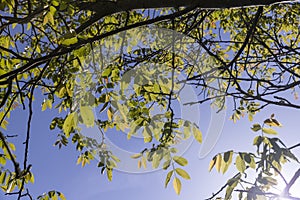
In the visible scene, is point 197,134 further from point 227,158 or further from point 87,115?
point 87,115

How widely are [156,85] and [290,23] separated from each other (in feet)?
9.70

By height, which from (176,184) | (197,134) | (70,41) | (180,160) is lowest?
(176,184)

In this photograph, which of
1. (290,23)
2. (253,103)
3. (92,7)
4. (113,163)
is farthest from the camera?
(290,23)

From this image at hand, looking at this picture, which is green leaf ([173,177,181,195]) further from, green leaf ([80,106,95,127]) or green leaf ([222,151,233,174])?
green leaf ([80,106,95,127])

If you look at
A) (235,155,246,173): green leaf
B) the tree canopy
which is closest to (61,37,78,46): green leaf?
the tree canopy

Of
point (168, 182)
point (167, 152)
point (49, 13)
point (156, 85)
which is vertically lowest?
point (168, 182)

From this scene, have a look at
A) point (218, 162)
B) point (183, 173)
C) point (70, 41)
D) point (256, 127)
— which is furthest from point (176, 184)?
point (70, 41)

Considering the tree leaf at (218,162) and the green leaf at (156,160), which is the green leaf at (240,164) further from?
the green leaf at (156,160)

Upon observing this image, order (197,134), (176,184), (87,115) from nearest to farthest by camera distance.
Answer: (87,115) → (176,184) → (197,134)

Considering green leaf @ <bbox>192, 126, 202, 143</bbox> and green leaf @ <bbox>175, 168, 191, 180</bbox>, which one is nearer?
green leaf @ <bbox>175, 168, 191, 180</bbox>

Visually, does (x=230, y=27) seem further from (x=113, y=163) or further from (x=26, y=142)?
(x=26, y=142)

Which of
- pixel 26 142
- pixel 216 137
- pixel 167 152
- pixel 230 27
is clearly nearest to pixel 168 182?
pixel 167 152

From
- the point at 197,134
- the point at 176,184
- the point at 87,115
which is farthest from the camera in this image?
the point at 197,134

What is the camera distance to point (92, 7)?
76.0 inches
